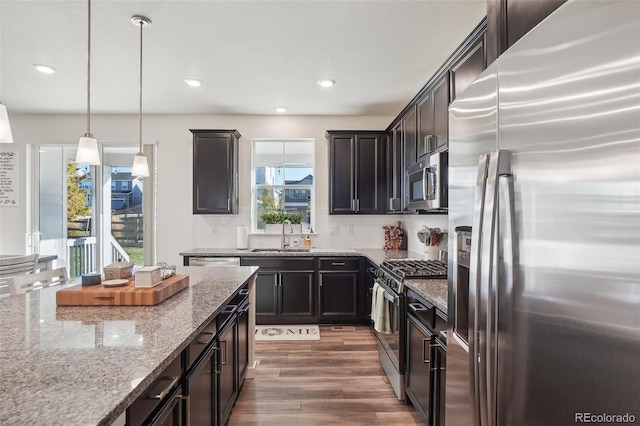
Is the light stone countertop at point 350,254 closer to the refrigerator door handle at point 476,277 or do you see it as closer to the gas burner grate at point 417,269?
the gas burner grate at point 417,269

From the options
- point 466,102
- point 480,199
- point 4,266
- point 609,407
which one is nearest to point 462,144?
point 466,102

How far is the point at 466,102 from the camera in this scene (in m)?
1.24

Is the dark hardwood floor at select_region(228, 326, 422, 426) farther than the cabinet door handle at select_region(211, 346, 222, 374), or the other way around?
the dark hardwood floor at select_region(228, 326, 422, 426)

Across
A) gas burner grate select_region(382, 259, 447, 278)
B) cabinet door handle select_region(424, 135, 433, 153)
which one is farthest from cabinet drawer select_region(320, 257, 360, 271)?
cabinet door handle select_region(424, 135, 433, 153)

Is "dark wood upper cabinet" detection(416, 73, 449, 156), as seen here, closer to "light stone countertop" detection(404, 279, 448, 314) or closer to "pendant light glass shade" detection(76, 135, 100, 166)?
"light stone countertop" detection(404, 279, 448, 314)

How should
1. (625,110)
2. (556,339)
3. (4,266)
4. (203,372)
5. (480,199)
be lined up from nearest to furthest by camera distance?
(625,110) → (556,339) → (480,199) → (203,372) → (4,266)

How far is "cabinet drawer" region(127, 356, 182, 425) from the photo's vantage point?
975 mm

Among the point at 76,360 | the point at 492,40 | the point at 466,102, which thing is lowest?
the point at 76,360

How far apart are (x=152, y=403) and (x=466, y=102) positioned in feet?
4.94

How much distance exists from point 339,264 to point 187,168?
8.17 ft

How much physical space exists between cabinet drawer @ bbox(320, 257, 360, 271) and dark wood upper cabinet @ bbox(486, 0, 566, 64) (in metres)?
3.13

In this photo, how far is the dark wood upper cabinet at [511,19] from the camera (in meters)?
0.95

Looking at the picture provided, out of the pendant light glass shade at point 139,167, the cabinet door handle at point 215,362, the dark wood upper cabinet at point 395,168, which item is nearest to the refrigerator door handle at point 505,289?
the cabinet door handle at point 215,362

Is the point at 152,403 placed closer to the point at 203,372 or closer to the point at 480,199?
the point at 203,372
